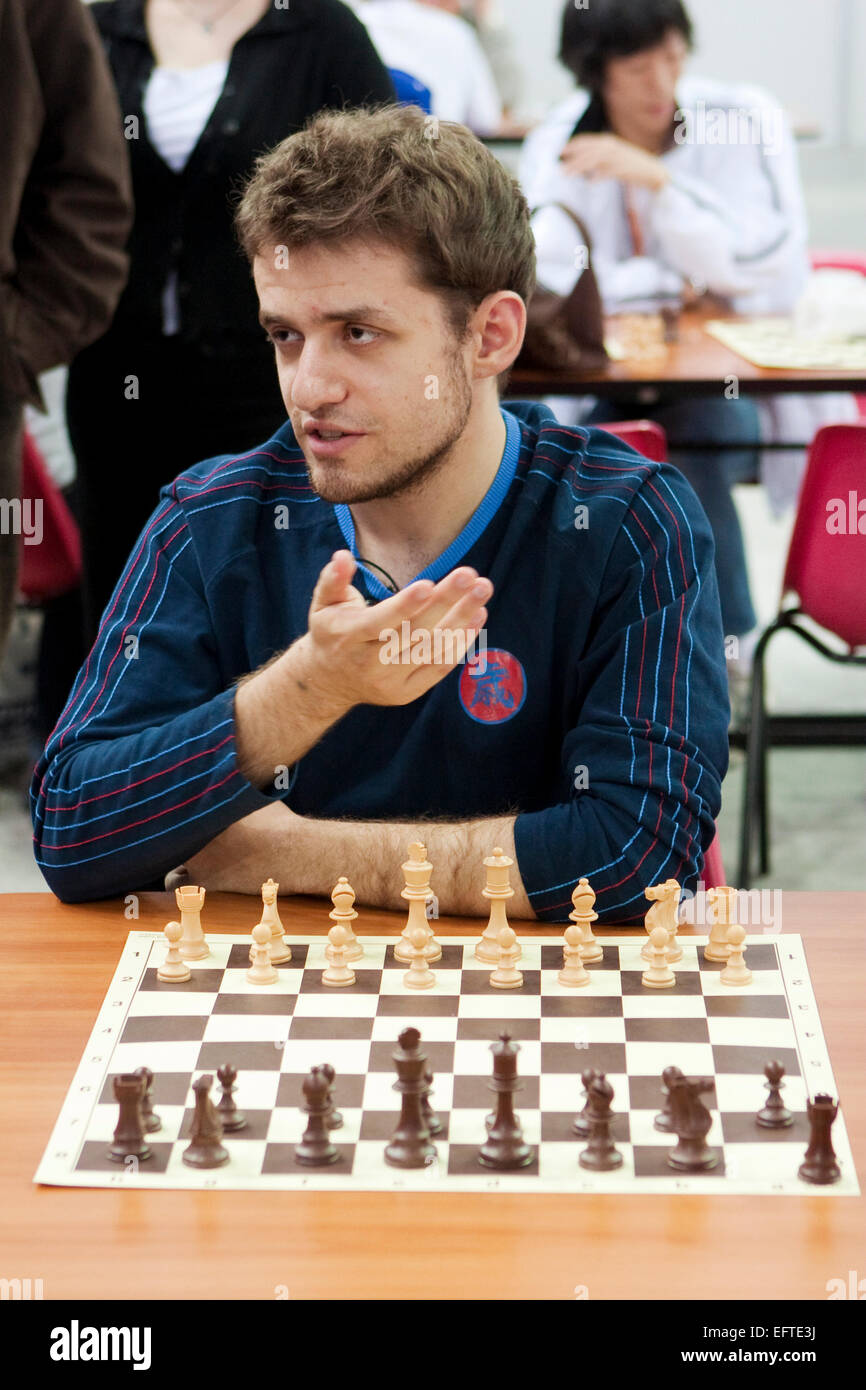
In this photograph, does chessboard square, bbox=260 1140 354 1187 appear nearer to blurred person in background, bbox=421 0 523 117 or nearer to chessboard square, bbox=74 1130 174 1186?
chessboard square, bbox=74 1130 174 1186

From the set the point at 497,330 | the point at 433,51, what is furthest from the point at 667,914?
the point at 433,51

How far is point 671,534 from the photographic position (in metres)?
1.85

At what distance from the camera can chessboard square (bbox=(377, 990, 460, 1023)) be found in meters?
1.43

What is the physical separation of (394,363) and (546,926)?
0.60m

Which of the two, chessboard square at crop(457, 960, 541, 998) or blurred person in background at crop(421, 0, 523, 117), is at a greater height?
blurred person in background at crop(421, 0, 523, 117)

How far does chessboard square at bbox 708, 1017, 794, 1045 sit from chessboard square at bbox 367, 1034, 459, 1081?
0.22m

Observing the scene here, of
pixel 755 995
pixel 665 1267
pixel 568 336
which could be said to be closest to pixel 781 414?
pixel 568 336

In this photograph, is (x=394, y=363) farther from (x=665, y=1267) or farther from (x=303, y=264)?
(x=665, y=1267)

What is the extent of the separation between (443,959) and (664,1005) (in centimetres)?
22

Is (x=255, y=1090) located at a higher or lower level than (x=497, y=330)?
lower

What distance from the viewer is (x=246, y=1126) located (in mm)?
1266

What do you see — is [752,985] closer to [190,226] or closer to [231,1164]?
[231,1164]

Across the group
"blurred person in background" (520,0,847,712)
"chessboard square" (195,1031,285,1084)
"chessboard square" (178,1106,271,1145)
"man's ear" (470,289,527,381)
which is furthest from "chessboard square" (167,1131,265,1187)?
"blurred person in background" (520,0,847,712)
